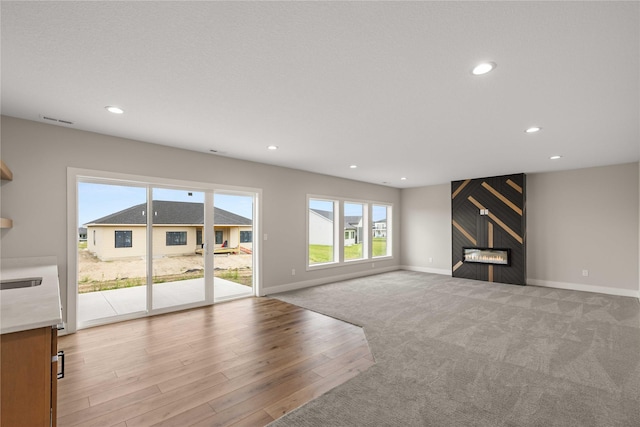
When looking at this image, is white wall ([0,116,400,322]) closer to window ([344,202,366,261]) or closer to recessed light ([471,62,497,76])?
window ([344,202,366,261])

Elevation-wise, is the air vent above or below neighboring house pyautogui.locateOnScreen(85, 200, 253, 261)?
above

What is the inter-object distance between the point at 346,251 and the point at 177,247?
13.8ft

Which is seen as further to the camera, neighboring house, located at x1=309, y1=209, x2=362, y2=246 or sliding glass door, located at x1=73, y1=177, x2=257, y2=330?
neighboring house, located at x1=309, y1=209, x2=362, y2=246

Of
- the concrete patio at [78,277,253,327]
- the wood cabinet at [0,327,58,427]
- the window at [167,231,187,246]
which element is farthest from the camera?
the window at [167,231,187,246]

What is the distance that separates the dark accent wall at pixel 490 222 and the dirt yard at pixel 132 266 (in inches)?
229

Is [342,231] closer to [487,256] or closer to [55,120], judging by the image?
[487,256]

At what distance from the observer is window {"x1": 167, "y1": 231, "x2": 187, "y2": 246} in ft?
14.8

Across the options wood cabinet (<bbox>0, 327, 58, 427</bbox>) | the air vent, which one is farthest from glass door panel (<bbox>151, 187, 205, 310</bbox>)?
wood cabinet (<bbox>0, 327, 58, 427</bbox>)

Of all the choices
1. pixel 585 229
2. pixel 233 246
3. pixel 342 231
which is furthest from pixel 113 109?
pixel 585 229

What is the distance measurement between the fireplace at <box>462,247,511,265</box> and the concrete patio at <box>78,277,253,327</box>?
584 cm

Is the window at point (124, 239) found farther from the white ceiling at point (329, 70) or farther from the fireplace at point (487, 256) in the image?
the fireplace at point (487, 256)

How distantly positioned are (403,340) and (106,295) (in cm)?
432

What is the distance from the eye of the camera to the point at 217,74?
2309 millimetres

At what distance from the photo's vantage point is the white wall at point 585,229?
5.55 m
